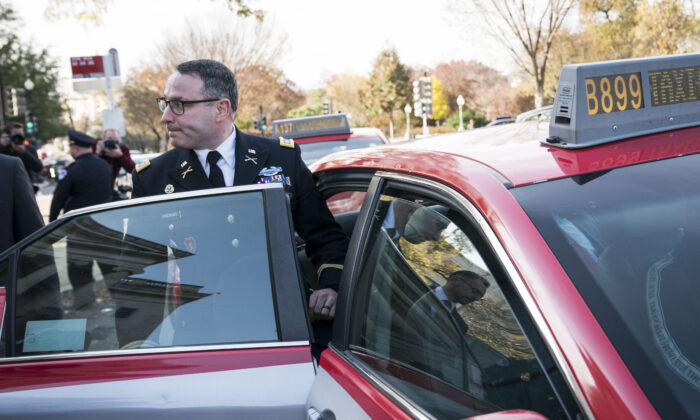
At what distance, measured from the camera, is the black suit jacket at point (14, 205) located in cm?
327

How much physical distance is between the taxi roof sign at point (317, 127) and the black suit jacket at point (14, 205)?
12.0 feet

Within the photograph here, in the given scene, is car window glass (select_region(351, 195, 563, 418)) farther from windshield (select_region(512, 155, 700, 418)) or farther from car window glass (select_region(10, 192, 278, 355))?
car window glass (select_region(10, 192, 278, 355))

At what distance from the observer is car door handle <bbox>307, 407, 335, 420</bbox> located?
1447 millimetres

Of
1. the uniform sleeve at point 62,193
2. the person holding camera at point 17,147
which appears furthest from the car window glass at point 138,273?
the person holding camera at point 17,147

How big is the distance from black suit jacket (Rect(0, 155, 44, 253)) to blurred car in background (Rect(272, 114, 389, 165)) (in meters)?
3.53

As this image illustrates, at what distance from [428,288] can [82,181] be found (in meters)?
5.67

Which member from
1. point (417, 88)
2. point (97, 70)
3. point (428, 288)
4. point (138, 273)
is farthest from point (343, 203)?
point (417, 88)

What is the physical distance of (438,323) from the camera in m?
1.41

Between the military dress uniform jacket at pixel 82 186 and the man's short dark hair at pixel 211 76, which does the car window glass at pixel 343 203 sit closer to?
the man's short dark hair at pixel 211 76

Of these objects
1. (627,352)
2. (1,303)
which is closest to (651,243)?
(627,352)

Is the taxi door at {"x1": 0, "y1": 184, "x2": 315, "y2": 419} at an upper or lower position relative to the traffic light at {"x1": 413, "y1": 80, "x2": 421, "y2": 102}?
lower

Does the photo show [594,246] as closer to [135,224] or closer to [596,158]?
[596,158]

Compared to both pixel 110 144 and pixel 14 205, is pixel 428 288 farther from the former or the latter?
pixel 110 144

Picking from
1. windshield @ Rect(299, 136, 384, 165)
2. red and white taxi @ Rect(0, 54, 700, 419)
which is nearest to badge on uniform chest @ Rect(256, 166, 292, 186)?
red and white taxi @ Rect(0, 54, 700, 419)
